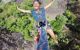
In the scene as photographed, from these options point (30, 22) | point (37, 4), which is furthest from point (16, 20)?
point (37, 4)

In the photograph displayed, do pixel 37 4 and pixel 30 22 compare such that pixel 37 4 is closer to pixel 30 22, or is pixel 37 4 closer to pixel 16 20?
pixel 30 22


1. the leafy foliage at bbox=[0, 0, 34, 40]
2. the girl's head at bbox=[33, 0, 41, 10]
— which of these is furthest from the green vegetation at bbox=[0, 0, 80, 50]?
the girl's head at bbox=[33, 0, 41, 10]

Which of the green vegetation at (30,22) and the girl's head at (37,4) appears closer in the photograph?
the girl's head at (37,4)

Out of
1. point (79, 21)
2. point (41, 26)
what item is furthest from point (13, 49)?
point (41, 26)

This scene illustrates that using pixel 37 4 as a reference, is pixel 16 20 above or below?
below

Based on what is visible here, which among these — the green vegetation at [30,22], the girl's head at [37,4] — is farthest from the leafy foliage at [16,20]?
the girl's head at [37,4]

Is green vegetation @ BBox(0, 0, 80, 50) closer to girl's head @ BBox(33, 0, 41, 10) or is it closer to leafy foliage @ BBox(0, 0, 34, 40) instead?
leafy foliage @ BBox(0, 0, 34, 40)

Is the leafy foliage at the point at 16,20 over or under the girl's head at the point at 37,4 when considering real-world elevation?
under

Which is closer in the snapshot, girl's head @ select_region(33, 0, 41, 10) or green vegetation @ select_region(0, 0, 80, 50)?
girl's head @ select_region(33, 0, 41, 10)

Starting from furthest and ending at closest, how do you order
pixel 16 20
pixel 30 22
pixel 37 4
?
pixel 16 20 → pixel 30 22 → pixel 37 4

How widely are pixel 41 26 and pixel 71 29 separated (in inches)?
144

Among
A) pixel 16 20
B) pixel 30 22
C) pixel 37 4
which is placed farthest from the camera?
pixel 16 20

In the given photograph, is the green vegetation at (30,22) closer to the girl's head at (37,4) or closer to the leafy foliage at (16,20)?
the leafy foliage at (16,20)

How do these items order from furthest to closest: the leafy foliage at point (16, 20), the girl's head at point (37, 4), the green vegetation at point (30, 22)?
the leafy foliage at point (16, 20)
the green vegetation at point (30, 22)
the girl's head at point (37, 4)
